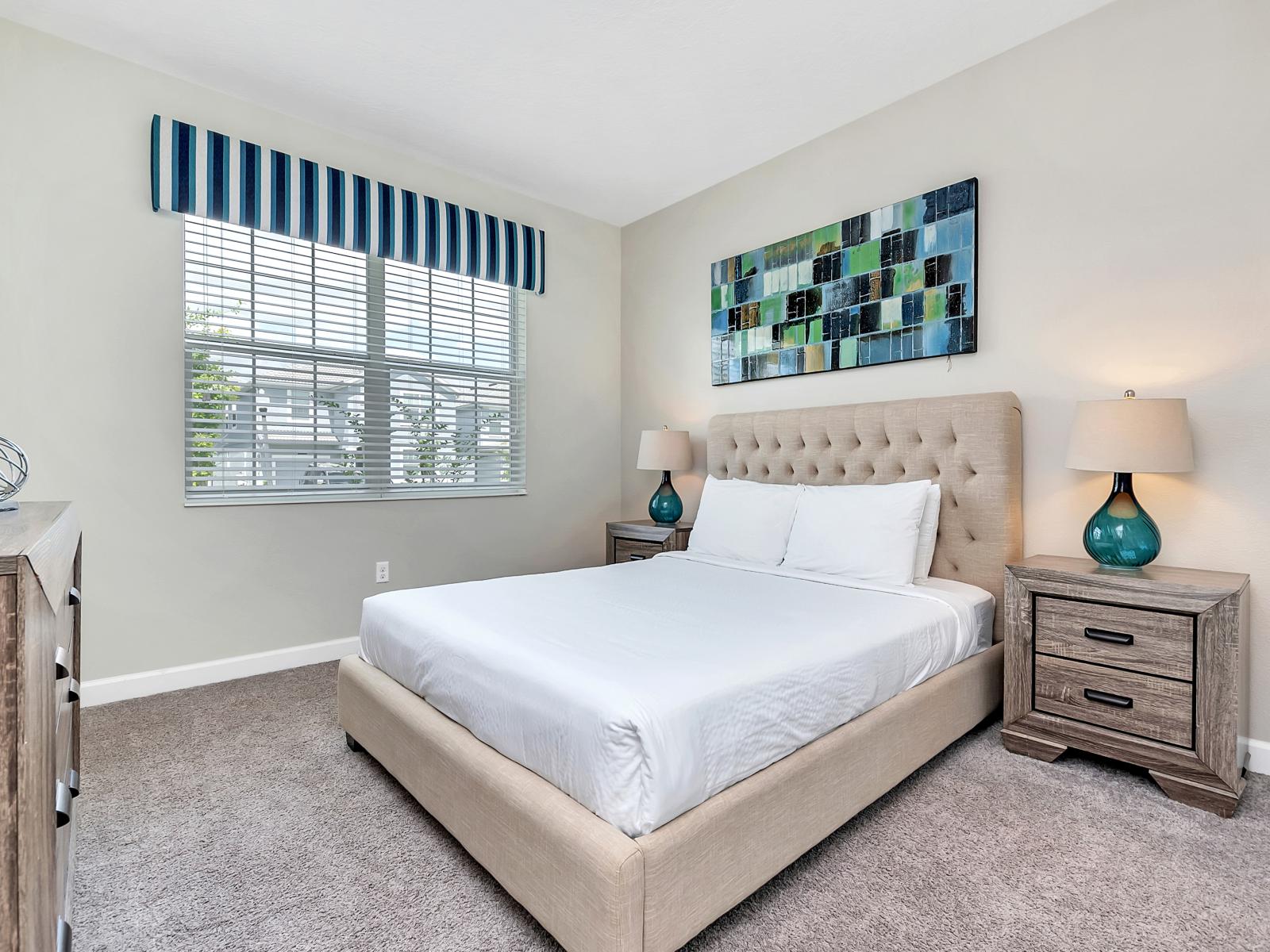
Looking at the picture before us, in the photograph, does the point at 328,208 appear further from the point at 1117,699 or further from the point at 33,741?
the point at 1117,699

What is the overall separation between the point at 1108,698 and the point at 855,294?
78.0 inches

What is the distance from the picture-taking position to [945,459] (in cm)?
275

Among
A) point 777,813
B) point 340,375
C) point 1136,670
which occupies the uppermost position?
point 340,375

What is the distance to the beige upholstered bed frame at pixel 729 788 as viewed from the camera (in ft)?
3.97

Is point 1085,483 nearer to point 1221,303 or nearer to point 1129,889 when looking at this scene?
point 1221,303

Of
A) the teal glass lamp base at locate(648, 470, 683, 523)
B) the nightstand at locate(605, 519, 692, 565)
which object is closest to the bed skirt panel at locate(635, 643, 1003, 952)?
the nightstand at locate(605, 519, 692, 565)

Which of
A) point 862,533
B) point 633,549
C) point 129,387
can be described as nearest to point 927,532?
point 862,533

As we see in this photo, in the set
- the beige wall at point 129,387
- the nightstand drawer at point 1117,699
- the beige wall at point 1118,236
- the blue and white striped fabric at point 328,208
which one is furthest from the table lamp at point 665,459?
the nightstand drawer at point 1117,699

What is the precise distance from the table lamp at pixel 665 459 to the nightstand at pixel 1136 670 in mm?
1938

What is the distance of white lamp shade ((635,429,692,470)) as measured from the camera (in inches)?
151

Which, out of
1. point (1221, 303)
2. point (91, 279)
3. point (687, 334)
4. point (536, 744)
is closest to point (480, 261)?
point (687, 334)

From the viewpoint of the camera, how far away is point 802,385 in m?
3.44

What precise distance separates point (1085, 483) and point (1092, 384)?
0.38 metres

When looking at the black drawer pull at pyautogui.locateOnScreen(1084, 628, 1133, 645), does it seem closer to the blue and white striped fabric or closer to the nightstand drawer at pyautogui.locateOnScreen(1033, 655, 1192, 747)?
the nightstand drawer at pyautogui.locateOnScreen(1033, 655, 1192, 747)
